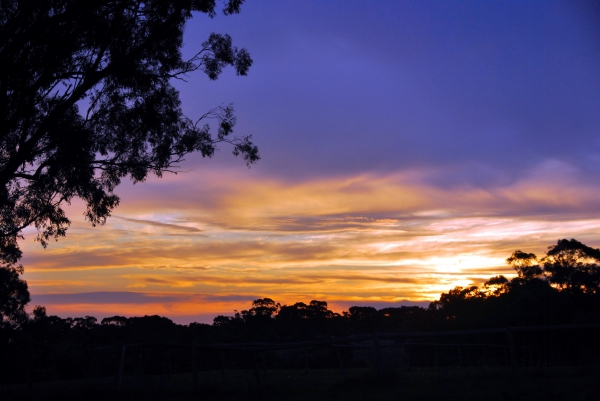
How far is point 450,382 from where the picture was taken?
12.1 metres

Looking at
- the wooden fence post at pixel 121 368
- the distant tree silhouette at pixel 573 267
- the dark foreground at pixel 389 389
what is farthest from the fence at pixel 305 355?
the distant tree silhouette at pixel 573 267

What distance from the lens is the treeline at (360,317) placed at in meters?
30.7

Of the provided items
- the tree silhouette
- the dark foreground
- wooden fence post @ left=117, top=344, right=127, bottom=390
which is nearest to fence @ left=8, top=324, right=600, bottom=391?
wooden fence post @ left=117, top=344, right=127, bottom=390

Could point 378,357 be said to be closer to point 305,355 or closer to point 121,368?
point 121,368

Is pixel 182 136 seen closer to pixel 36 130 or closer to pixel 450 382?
pixel 36 130

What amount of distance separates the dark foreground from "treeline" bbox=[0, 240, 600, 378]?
9.19 meters

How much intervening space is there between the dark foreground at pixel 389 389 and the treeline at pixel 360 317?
919 centimetres

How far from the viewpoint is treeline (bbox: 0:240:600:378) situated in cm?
3070

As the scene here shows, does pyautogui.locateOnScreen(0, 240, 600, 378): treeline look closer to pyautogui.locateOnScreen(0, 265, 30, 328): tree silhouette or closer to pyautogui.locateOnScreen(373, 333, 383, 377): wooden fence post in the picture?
pyautogui.locateOnScreen(0, 265, 30, 328): tree silhouette

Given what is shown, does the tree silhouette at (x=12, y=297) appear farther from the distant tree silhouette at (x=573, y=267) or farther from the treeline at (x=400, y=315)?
the distant tree silhouette at (x=573, y=267)

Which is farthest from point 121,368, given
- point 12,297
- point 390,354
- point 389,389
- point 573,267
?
point 573,267

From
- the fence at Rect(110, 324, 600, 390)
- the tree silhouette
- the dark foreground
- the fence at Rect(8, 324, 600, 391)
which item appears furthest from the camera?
the tree silhouette

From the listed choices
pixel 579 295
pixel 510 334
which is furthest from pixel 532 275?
pixel 510 334

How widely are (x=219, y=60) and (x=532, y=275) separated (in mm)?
42277
